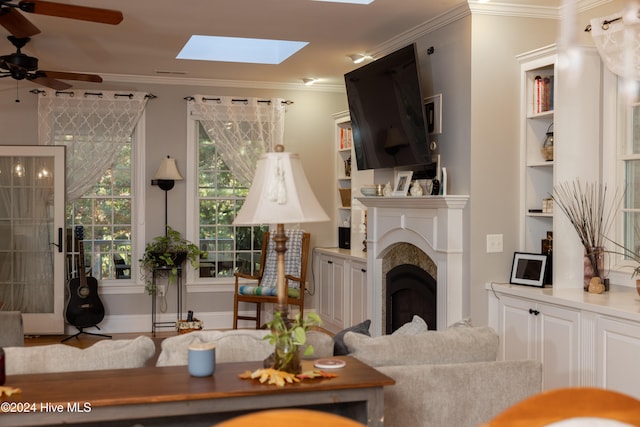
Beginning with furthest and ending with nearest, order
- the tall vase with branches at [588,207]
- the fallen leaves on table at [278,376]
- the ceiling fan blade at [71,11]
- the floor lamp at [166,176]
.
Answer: the floor lamp at [166,176]
the tall vase with branches at [588,207]
the ceiling fan blade at [71,11]
the fallen leaves on table at [278,376]

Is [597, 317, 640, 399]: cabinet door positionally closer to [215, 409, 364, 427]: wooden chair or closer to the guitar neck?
[215, 409, 364, 427]: wooden chair

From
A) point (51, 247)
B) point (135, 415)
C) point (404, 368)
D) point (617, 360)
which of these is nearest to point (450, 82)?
point (617, 360)

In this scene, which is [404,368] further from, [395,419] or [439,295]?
[439,295]

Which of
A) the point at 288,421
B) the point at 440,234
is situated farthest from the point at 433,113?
the point at 288,421

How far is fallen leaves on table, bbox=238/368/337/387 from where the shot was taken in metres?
2.34

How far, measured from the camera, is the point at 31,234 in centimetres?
745

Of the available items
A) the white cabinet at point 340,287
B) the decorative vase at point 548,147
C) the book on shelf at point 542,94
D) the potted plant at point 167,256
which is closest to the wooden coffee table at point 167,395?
the decorative vase at point 548,147

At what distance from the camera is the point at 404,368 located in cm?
275

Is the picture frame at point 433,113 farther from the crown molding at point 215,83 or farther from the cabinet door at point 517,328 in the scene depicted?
the crown molding at point 215,83

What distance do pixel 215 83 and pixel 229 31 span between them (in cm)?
226

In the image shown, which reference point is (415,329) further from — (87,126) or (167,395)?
(87,126)

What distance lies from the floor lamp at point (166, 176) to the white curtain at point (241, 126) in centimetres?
55

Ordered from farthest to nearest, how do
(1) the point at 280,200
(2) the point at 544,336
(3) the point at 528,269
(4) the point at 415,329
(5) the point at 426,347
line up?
(3) the point at 528,269 → (2) the point at 544,336 → (4) the point at 415,329 → (5) the point at 426,347 → (1) the point at 280,200

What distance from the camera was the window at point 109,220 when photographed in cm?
774
